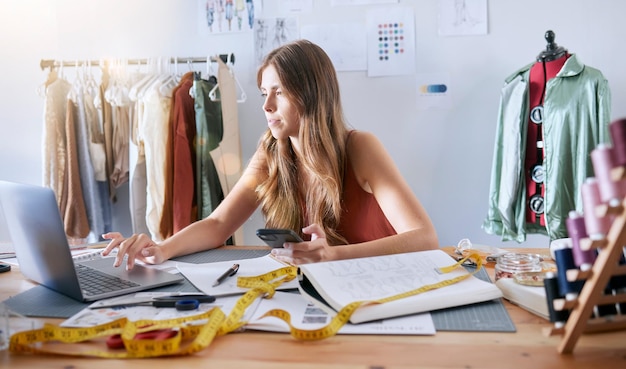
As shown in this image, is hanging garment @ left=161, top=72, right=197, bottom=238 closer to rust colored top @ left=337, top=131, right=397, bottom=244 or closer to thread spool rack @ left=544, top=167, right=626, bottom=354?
rust colored top @ left=337, top=131, right=397, bottom=244

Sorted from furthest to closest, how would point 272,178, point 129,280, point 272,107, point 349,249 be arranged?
point 272,178, point 272,107, point 349,249, point 129,280

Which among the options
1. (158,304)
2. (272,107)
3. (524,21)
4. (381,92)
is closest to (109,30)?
(381,92)

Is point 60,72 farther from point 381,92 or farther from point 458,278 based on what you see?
point 458,278

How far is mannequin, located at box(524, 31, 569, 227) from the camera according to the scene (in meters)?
2.46

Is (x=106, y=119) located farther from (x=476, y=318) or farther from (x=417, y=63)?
(x=476, y=318)

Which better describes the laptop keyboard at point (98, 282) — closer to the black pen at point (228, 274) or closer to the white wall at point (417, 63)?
the black pen at point (228, 274)

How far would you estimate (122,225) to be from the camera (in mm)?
3145

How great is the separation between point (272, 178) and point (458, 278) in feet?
3.11

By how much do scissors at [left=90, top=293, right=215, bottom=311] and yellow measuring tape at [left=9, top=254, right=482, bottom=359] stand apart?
→ 0.05 m

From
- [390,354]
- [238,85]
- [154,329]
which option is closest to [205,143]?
[238,85]

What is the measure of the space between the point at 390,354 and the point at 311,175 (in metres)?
1.10

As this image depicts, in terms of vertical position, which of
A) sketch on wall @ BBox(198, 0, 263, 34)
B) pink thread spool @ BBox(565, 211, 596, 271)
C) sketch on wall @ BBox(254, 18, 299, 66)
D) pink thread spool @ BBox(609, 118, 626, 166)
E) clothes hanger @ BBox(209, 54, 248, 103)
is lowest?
pink thread spool @ BBox(565, 211, 596, 271)

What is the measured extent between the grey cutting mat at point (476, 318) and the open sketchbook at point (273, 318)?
0.02m

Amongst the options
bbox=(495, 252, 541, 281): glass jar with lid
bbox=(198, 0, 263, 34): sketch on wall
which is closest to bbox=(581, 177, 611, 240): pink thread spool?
bbox=(495, 252, 541, 281): glass jar with lid
